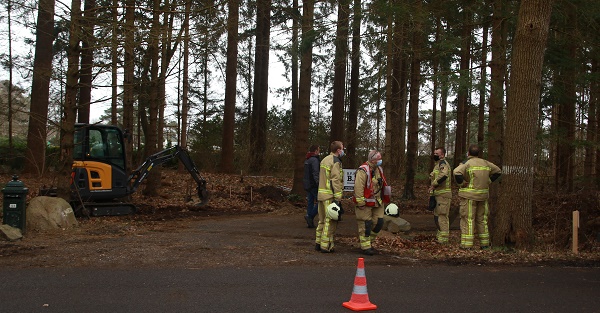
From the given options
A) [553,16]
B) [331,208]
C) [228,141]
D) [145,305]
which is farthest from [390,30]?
[228,141]

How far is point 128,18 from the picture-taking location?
48.2 feet

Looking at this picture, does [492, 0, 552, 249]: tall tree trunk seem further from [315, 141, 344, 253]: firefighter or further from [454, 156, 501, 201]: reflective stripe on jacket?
[315, 141, 344, 253]: firefighter

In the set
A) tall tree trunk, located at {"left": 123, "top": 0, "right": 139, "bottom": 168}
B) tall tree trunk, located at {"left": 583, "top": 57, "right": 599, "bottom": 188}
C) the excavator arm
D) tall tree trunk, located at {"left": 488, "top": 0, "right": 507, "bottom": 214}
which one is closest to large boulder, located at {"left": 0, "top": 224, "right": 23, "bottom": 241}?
tall tree trunk, located at {"left": 123, "top": 0, "right": 139, "bottom": 168}

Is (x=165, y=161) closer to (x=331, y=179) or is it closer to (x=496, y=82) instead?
(x=331, y=179)

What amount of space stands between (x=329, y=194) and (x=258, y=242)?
2.13m

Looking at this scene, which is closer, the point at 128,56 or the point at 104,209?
the point at 128,56

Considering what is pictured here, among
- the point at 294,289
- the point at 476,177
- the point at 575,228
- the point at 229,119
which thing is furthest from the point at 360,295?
the point at 229,119

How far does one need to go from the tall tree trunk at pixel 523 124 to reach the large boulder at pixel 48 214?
9449 mm

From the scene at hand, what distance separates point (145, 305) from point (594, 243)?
28.0 feet

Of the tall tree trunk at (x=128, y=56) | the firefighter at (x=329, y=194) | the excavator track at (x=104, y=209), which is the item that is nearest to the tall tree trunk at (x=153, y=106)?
the tall tree trunk at (x=128, y=56)

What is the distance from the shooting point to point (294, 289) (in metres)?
7.09

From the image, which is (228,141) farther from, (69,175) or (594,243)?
(594,243)

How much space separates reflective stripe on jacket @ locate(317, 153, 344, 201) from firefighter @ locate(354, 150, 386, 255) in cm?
30

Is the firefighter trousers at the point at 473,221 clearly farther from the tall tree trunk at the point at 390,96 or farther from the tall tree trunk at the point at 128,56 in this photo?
the tall tree trunk at the point at 128,56
